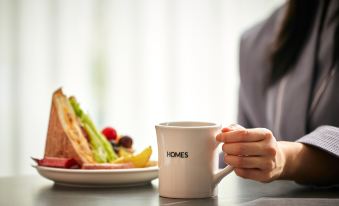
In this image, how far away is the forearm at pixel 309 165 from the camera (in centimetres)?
111

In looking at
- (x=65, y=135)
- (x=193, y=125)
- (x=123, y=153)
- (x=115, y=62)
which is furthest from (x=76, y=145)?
(x=115, y=62)

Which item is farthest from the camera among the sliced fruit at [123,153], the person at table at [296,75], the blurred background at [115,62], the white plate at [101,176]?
the blurred background at [115,62]

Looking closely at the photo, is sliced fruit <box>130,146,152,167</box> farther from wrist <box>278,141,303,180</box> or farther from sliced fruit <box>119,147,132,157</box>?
wrist <box>278,141,303,180</box>

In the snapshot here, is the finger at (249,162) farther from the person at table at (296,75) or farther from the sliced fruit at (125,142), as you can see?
the sliced fruit at (125,142)

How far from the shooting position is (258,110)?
181 cm

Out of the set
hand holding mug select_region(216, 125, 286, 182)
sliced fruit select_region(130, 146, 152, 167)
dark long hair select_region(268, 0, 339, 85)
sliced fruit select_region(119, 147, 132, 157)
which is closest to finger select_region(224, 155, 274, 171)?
hand holding mug select_region(216, 125, 286, 182)

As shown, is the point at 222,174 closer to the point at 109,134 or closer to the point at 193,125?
the point at 193,125

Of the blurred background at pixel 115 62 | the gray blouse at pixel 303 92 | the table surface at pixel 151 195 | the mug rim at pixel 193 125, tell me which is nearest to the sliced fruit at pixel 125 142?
the table surface at pixel 151 195

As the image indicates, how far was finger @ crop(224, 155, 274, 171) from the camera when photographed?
0.97 metres

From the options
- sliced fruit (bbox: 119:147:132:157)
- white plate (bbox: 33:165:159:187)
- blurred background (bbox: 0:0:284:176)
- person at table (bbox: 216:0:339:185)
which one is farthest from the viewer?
blurred background (bbox: 0:0:284:176)

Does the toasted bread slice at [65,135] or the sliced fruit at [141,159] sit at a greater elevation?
the toasted bread slice at [65,135]

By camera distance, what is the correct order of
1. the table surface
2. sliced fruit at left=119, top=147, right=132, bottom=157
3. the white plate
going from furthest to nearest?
sliced fruit at left=119, top=147, right=132, bottom=157 < the white plate < the table surface

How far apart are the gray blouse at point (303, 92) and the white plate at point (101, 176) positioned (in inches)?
24.0

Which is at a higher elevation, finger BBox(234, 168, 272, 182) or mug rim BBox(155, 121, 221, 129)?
mug rim BBox(155, 121, 221, 129)
